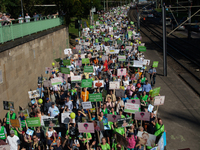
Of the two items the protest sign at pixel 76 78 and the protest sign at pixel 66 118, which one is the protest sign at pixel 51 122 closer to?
the protest sign at pixel 66 118

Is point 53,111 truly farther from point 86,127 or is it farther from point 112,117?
point 112,117

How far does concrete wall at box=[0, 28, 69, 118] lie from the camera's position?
A: 11.4 m

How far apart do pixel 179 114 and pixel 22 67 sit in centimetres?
809

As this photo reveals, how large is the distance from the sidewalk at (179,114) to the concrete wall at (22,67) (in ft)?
22.2

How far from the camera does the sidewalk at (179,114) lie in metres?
10.1

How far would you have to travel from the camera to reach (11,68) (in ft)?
39.5

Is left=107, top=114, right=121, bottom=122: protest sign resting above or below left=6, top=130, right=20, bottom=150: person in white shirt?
above

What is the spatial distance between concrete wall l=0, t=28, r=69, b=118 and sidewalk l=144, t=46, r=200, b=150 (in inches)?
267

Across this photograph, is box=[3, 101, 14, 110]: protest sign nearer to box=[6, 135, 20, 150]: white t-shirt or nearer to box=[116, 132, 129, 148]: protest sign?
box=[6, 135, 20, 150]: white t-shirt

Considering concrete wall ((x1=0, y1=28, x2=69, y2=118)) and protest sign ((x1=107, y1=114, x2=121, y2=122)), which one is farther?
concrete wall ((x1=0, y1=28, x2=69, y2=118))

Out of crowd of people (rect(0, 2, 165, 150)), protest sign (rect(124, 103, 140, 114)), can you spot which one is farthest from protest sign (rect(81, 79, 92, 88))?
protest sign (rect(124, 103, 140, 114))

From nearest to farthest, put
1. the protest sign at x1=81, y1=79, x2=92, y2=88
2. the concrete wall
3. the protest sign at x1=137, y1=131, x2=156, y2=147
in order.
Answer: the protest sign at x1=137, y1=131, x2=156, y2=147
the concrete wall
the protest sign at x1=81, y1=79, x2=92, y2=88

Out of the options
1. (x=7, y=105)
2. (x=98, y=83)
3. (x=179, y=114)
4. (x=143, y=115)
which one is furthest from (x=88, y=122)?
(x=179, y=114)

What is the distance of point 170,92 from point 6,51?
9533 millimetres
